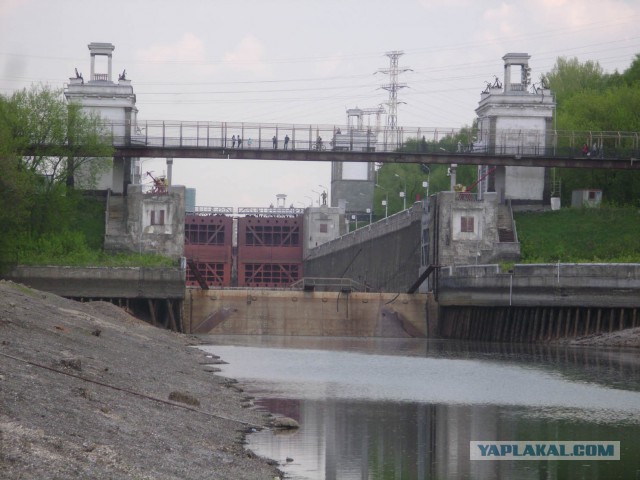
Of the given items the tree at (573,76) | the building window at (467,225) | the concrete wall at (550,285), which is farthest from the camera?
the tree at (573,76)

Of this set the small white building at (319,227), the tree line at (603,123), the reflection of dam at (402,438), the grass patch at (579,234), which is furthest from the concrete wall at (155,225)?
the reflection of dam at (402,438)

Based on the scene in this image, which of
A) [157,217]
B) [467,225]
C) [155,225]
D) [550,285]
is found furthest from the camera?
[157,217]

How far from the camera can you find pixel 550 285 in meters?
60.0

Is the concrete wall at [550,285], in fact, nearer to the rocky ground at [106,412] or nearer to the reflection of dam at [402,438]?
the rocky ground at [106,412]

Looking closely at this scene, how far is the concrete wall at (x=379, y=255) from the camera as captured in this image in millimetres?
80250

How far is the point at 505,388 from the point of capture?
1478 inches

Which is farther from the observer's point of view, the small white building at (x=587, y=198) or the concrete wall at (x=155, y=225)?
the small white building at (x=587, y=198)

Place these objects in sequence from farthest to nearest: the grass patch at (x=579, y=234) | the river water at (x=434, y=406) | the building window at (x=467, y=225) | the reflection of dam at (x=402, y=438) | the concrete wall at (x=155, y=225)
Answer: the concrete wall at (x=155, y=225) < the building window at (x=467, y=225) < the grass patch at (x=579, y=234) < the river water at (x=434, y=406) < the reflection of dam at (x=402, y=438)

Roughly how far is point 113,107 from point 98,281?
15665 mm

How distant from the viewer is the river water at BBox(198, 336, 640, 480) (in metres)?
22.8

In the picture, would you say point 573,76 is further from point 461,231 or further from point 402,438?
point 402,438

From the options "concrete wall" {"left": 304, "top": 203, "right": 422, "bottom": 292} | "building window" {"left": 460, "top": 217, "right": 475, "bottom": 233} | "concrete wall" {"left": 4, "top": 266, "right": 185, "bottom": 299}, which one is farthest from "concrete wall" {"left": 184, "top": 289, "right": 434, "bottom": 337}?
"concrete wall" {"left": 304, "top": 203, "right": 422, "bottom": 292}

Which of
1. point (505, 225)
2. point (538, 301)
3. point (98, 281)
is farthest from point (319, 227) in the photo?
point (538, 301)

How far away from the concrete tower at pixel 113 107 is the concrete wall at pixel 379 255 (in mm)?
17041
